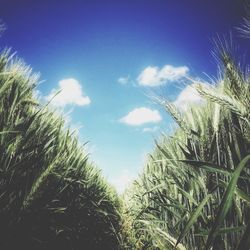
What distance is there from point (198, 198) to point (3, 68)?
187cm

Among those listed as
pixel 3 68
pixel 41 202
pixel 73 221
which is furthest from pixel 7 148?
pixel 73 221

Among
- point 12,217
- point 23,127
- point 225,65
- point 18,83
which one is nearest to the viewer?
point 225,65

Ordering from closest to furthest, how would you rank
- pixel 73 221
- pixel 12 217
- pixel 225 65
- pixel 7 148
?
pixel 225 65
pixel 12 217
pixel 7 148
pixel 73 221

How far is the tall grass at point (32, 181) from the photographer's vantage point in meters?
1.67

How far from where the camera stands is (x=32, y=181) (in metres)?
1.91

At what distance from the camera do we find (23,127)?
217cm

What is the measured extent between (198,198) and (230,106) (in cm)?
79

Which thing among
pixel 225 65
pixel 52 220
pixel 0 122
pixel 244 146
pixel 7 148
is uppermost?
pixel 225 65

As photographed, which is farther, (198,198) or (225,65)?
(198,198)

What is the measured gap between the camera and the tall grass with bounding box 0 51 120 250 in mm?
1666

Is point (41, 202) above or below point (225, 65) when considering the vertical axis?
below

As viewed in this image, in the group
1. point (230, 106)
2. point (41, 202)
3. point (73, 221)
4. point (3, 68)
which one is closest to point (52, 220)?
point (41, 202)

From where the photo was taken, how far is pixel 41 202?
2096 millimetres

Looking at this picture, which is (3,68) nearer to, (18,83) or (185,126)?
(18,83)
